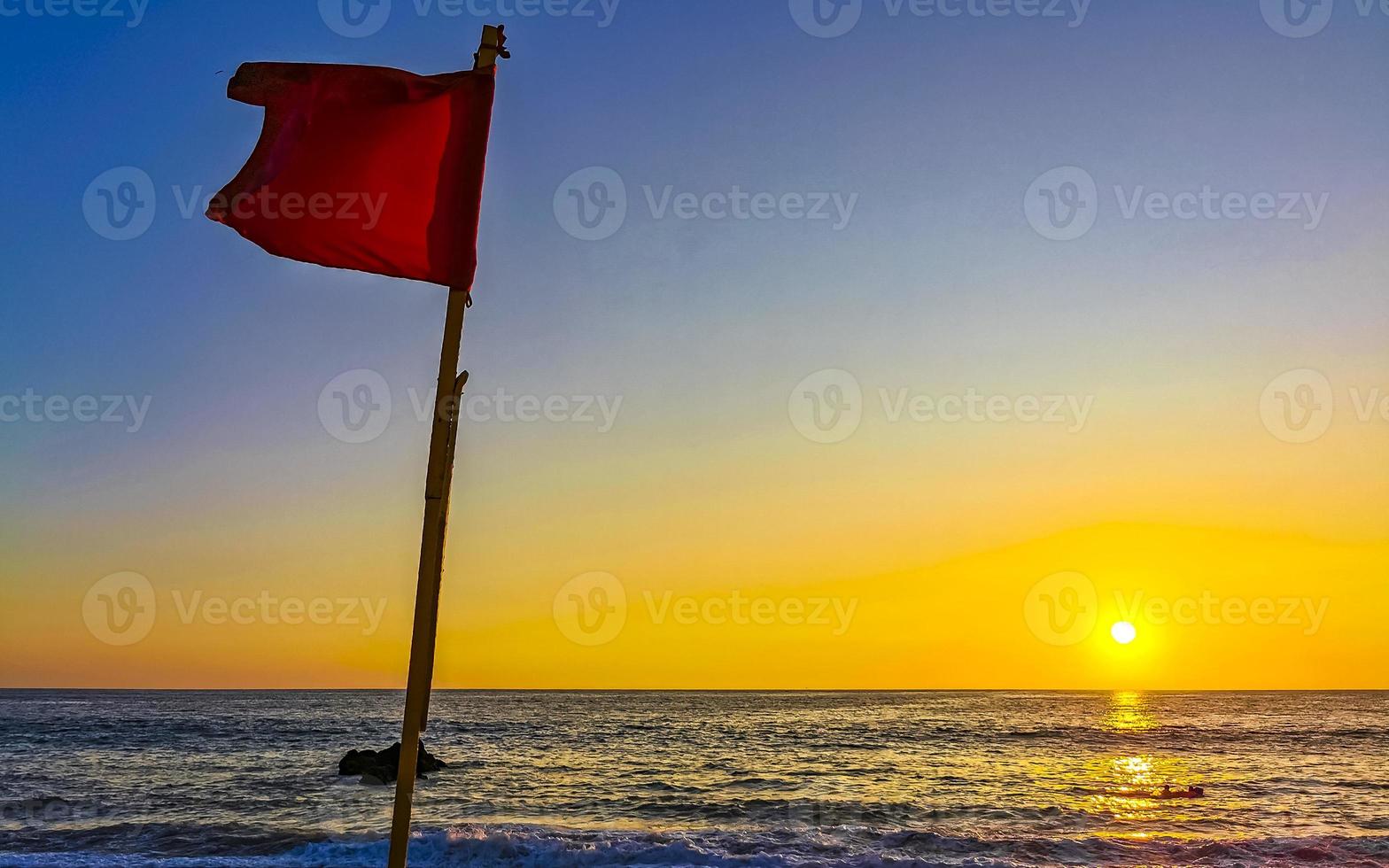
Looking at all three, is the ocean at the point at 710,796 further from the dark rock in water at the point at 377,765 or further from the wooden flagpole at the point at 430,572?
→ the wooden flagpole at the point at 430,572

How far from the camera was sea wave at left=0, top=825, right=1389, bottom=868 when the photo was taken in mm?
19297

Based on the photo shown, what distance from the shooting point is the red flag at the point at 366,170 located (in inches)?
218

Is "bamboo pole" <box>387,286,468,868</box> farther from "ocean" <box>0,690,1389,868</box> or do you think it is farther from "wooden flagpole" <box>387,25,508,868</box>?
"ocean" <box>0,690,1389,868</box>

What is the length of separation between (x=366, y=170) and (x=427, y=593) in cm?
244

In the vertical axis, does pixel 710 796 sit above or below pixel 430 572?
below

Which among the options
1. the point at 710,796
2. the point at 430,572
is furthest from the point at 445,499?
the point at 710,796

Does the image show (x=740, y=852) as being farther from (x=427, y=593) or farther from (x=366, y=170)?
(x=366, y=170)

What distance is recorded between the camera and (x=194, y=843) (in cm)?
2214

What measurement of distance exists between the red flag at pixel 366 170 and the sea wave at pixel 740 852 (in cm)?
1598

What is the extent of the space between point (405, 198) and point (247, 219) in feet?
2.76

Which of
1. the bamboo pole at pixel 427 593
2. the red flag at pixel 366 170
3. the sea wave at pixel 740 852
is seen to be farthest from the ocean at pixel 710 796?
the red flag at pixel 366 170

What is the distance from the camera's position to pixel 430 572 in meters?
5.05

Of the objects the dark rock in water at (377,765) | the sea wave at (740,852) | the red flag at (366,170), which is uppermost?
the red flag at (366,170)

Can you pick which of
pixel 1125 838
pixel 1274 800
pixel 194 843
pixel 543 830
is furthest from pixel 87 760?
pixel 1274 800
